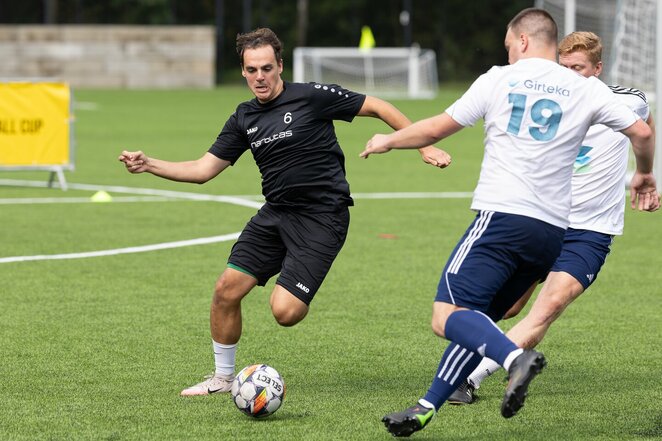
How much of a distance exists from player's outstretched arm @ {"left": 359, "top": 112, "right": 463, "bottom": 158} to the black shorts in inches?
58.6

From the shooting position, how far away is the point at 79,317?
9.33 metres

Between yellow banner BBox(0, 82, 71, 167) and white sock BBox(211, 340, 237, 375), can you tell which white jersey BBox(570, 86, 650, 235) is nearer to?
white sock BBox(211, 340, 237, 375)

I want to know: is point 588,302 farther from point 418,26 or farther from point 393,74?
point 418,26

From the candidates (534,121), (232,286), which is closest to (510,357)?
(534,121)

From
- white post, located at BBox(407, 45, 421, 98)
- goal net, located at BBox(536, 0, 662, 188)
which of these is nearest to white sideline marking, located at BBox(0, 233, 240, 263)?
goal net, located at BBox(536, 0, 662, 188)

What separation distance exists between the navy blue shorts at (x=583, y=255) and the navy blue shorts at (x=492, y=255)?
99 cm

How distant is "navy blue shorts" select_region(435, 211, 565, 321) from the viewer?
5738 mm

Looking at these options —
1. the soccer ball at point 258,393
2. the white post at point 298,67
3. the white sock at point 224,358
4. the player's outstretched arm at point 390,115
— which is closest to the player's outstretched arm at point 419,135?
the player's outstretched arm at point 390,115

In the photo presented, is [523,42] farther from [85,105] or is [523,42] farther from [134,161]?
[85,105]

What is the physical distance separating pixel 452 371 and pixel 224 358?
1821mm

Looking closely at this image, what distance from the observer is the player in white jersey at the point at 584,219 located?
6.70 m

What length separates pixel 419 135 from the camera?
5773 millimetres

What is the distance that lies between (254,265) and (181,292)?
3.36 meters

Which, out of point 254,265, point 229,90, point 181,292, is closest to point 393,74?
point 229,90
